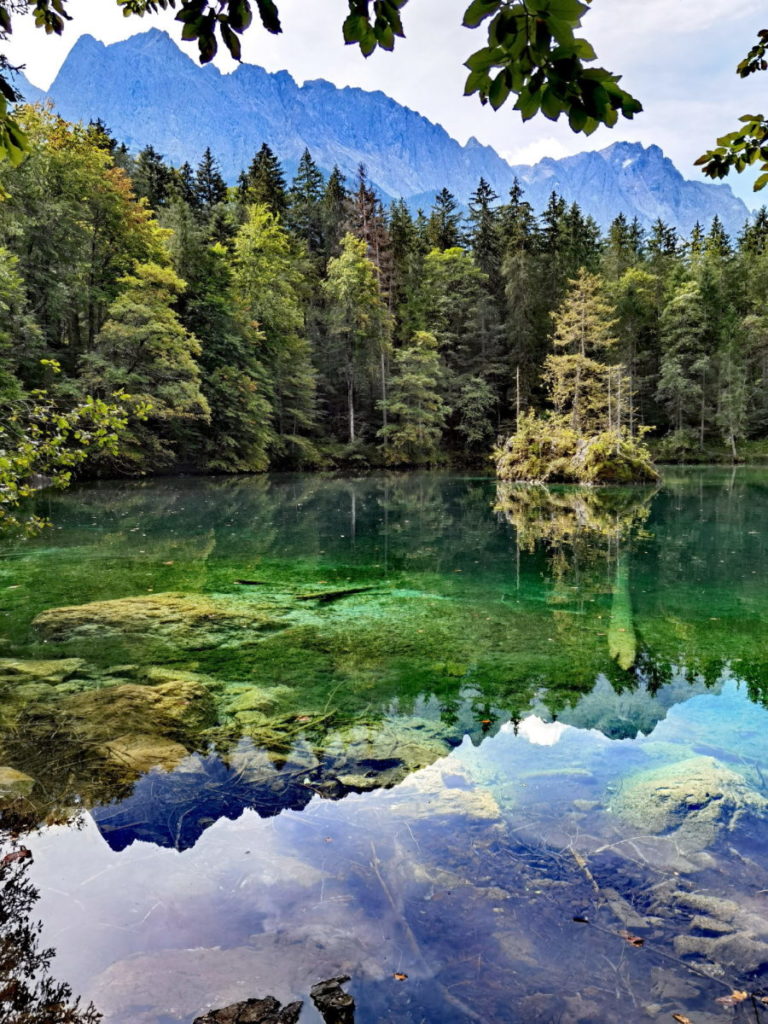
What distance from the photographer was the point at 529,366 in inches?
1593

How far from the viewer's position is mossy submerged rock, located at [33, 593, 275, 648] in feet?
19.0

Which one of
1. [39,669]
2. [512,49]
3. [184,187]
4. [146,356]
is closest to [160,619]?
[39,669]

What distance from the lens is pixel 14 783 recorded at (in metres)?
3.14

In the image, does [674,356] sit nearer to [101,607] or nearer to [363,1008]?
[101,607]

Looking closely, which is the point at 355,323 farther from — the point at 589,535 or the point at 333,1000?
the point at 333,1000

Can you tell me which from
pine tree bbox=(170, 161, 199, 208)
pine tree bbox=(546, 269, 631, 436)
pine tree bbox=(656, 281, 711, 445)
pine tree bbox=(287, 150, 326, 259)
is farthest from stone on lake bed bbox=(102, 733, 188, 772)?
pine tree bbox=(656, 281, 711, 445)

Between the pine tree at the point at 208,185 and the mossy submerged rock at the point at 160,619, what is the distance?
36416 mm

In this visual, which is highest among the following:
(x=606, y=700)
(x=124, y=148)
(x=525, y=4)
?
(x=124, y=148)

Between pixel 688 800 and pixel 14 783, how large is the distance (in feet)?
11.5

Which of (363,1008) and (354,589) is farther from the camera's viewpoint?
(354,589)

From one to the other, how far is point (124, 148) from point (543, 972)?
148 feet

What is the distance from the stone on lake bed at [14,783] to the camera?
9.98 feet

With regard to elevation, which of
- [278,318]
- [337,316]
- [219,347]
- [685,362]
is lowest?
[219,347]

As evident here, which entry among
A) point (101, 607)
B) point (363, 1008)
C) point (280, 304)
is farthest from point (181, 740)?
point (280, 304)
